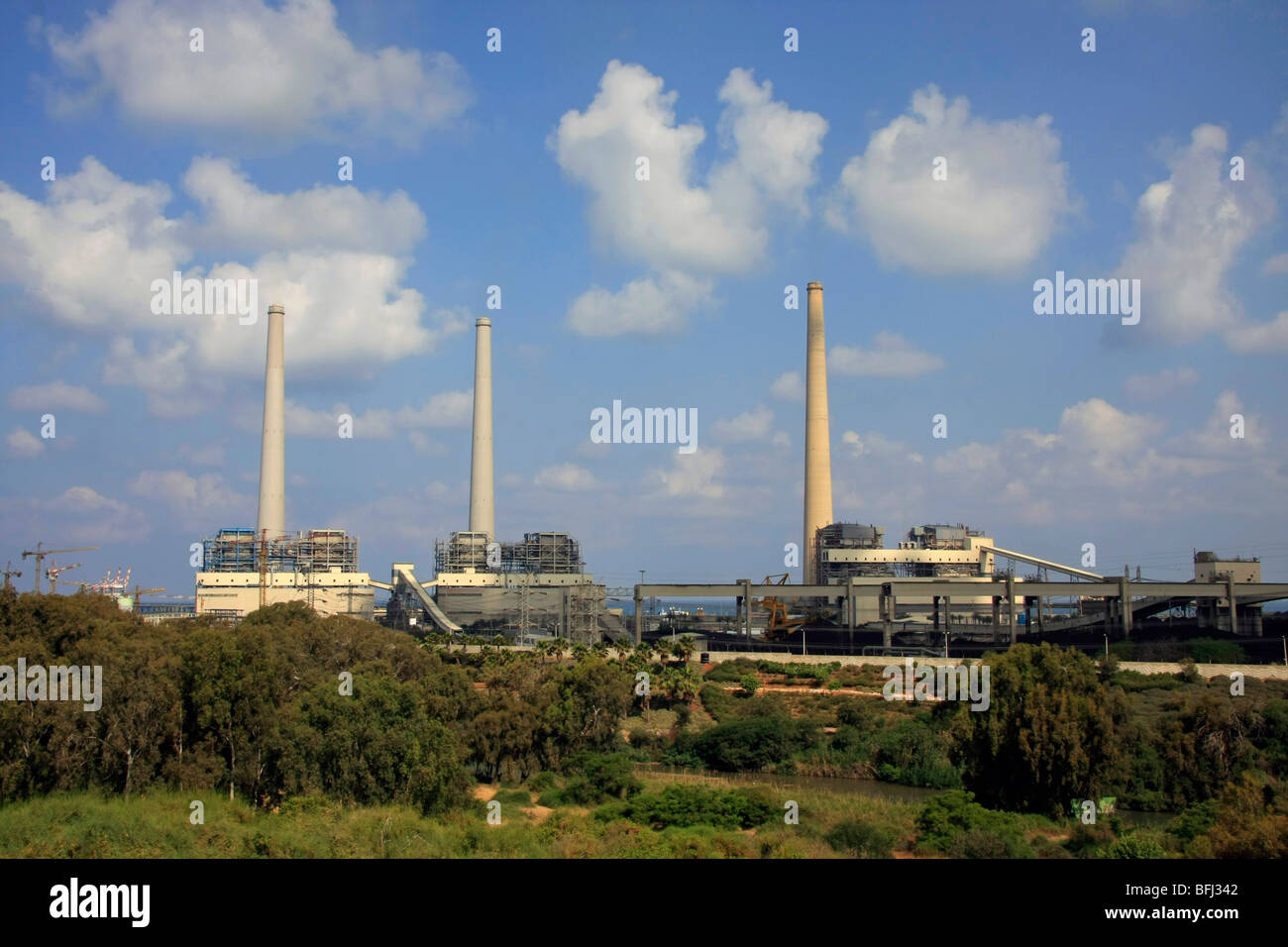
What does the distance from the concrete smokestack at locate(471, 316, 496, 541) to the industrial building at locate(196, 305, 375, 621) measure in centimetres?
1472

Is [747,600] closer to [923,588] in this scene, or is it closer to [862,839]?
[923,588]

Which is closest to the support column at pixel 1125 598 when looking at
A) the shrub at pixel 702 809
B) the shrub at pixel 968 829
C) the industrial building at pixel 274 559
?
the shrub at pixel 968 829

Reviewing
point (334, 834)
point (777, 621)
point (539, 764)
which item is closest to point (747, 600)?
point (777, 621)

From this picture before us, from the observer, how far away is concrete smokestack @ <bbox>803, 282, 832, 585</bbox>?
89312 mm

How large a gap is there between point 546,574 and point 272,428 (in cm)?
2910

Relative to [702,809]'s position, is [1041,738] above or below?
above

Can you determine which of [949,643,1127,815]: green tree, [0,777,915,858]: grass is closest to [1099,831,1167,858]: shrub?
[0,777,915,858]: grass

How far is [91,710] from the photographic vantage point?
28.2 metres

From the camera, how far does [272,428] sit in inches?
3580

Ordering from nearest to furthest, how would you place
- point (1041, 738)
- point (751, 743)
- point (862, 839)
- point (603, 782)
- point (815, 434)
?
point (862, 839)
point (1041, 738)
point (603, 782)
point (751, 743)
point (815, 434)

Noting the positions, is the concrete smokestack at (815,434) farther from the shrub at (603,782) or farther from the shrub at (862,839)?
the shrub at (862,839)

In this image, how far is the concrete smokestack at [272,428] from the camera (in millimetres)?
90562
